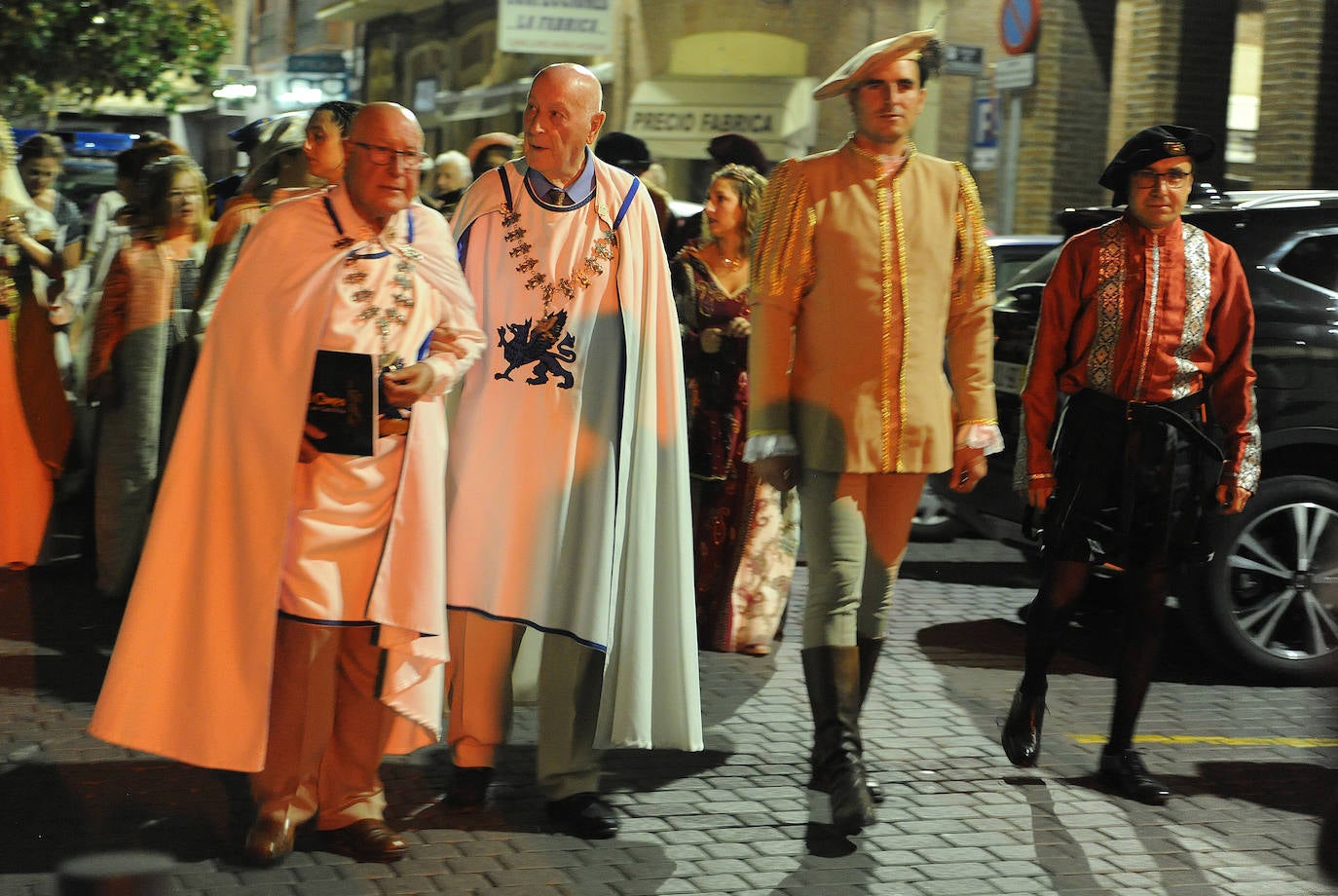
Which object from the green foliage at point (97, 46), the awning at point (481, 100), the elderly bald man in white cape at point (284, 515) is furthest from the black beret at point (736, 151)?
the green foliage at point (97, 46)

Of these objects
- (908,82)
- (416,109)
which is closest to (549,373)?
(908,82)

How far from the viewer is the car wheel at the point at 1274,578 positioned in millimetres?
6910

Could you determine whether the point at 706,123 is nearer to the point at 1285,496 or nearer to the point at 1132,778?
the point at 1285,496

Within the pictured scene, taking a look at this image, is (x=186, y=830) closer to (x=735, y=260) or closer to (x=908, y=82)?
(x=908, y=82)

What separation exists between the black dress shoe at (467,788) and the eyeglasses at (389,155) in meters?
1.72

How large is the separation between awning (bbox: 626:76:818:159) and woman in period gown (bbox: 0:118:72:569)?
44.6 ft

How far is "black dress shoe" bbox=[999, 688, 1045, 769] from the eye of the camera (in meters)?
5.48

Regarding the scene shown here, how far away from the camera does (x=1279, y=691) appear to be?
691cm

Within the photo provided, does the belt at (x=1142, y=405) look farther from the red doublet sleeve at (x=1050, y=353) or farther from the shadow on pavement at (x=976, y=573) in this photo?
the shadow on pavement at (x=976, y=573)

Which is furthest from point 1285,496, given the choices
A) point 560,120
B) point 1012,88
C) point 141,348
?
point 1012,88

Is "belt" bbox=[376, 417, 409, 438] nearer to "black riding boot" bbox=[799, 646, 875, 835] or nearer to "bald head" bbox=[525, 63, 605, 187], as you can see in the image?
"bald head" bbox=[525, 63, 605, 187]

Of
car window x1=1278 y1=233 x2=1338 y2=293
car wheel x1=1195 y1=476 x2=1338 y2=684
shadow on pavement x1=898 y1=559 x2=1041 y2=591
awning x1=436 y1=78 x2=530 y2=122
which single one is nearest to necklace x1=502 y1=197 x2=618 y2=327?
car wheel x1=1195 y1=476 x2=1338 y2=684

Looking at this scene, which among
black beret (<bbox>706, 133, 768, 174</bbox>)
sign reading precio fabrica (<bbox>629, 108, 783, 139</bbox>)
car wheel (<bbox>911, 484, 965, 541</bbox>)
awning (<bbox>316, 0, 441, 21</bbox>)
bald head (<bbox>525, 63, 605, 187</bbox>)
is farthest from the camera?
awning (<bbox>316, 0, 441, 21</bbox>)

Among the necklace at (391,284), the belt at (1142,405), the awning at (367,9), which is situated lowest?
the belt at (1142,405)
